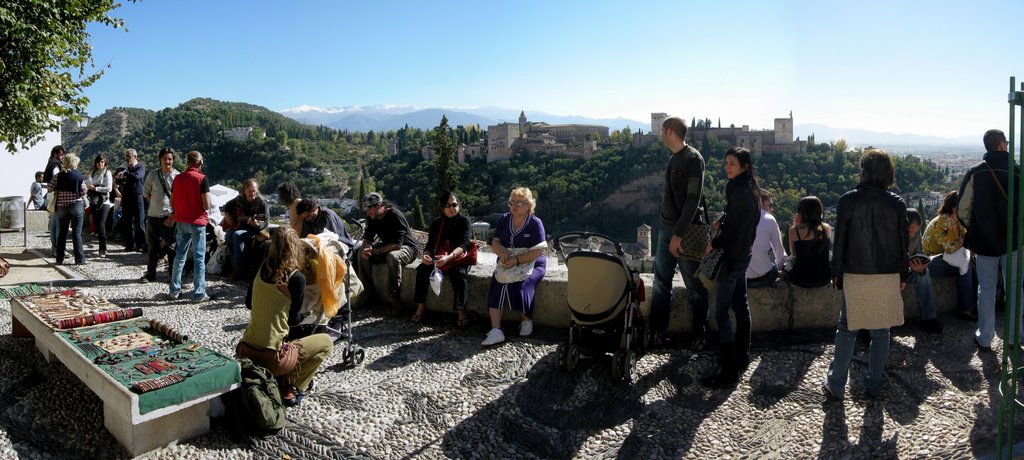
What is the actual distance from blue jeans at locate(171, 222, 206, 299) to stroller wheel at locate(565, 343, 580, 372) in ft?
13.9

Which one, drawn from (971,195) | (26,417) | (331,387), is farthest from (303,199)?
(971,195)

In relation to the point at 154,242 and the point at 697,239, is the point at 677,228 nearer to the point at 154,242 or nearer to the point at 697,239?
the point at 697,239

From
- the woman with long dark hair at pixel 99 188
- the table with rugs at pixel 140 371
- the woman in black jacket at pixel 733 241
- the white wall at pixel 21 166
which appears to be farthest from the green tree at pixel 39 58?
the white wall at pixel 21 166

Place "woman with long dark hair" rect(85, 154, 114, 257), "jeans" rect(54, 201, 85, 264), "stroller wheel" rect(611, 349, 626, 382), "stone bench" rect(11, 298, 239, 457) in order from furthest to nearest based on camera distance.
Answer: "woman with long dark hair" rect(85, 154, 114, 257) < "jeans" rect(54, 201, 85, 264) < "stroller wheel" rect(611, 349, 626, 382) < "stone bench" rect(11, 298, 239, 457)

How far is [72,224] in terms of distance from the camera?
7992 millimetres

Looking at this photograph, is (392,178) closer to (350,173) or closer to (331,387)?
(350,173)

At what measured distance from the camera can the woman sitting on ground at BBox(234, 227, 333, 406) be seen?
12.0ft

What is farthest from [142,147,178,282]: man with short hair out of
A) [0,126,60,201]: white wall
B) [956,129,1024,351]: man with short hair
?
[0,126,60,201]: white wall

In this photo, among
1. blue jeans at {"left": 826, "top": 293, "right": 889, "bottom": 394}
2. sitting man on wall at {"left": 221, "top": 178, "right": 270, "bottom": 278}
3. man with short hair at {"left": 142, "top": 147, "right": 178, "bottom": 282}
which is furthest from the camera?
sitting man on wall at {"left": 221, "top": 178, "right": 270, "bottom": 278}

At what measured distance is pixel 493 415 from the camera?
3.76m

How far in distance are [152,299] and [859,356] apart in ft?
21.3

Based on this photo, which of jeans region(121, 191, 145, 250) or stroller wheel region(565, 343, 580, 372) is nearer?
stroller wheel region(565, 343, 580, 372)

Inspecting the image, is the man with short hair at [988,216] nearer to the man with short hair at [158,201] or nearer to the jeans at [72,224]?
the man with short hair at [158,201]

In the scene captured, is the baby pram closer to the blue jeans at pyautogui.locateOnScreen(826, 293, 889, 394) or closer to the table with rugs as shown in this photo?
the table with rugs
